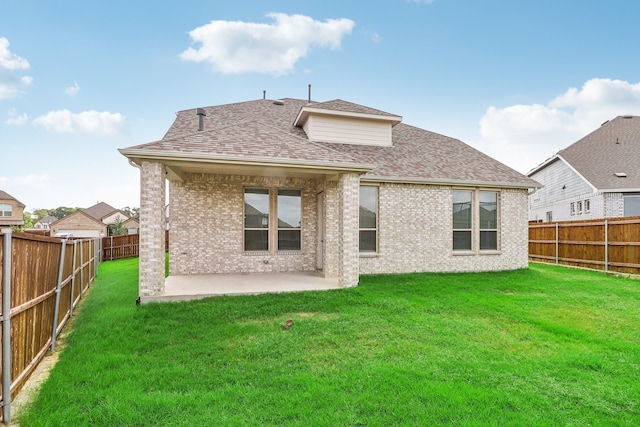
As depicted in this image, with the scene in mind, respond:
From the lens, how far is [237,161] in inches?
274

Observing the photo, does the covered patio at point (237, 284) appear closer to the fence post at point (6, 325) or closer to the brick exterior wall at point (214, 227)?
the brick exterior wall at point (214, 227)

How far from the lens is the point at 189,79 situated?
48.4ft

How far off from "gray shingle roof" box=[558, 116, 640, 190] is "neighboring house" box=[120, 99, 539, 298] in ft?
29.8

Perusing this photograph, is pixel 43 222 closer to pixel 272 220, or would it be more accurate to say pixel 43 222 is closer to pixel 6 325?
pixel 272 220

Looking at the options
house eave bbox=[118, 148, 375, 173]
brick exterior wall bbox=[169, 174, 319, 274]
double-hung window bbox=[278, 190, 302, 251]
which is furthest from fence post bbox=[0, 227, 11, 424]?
double-hung window bbox=[278, 190, 302, 251]

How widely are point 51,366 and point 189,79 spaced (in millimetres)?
13687

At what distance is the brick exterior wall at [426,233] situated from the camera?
33.1 ft

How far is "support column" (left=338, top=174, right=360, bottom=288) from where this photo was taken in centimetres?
786

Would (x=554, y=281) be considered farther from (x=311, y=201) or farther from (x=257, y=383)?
(x=257, y=383)

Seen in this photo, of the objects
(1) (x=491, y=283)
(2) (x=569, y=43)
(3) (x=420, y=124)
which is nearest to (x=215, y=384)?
(1) (x=491, y=283)

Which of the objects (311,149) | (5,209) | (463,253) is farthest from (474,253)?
(5,209)

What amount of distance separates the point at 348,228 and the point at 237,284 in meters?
3.08

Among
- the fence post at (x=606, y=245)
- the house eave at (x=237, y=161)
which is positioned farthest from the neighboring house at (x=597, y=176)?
the house eave at (x=237, y=161)

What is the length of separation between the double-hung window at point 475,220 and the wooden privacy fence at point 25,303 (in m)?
10.4
